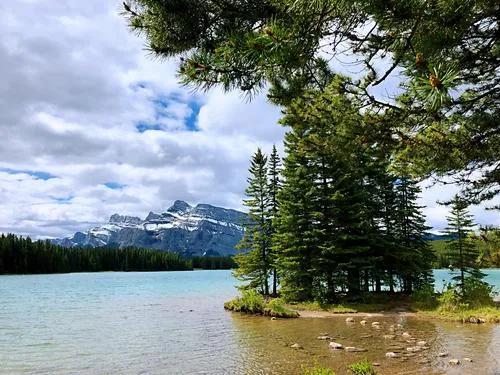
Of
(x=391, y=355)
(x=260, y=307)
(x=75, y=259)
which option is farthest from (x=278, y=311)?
(x=75, y=259)

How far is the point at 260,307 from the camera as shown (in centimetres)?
2703

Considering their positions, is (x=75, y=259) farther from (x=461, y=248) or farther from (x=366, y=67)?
(x=366, y=67)

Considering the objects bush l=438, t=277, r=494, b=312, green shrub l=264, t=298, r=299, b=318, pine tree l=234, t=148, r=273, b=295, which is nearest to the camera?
bush l=438, t=277, r=494, b=312

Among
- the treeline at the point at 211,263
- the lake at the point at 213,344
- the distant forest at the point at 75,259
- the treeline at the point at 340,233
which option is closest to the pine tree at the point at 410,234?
the treeline at the point at 340,233

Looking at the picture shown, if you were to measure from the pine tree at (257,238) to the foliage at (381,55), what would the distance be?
92.1ft

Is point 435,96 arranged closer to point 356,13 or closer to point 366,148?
point 356,13

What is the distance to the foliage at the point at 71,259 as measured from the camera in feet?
342

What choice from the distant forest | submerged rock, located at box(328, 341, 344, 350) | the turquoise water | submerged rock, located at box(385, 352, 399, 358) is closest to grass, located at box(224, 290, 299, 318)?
submerged rock, located at box(328, 341, 344, 350)

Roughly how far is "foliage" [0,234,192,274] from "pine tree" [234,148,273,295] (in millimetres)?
86113

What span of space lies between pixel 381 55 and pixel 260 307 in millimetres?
23182

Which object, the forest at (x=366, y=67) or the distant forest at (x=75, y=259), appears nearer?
the forest at (x=366, y=67)

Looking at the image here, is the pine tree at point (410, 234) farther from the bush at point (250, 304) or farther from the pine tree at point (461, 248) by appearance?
the bush at point (250, 304)

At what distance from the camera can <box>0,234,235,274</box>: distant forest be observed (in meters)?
104

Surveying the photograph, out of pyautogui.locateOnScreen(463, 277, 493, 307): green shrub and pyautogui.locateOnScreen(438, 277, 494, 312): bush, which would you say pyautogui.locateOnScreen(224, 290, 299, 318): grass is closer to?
pyautogui.locateOnScreen(438, 277, 494, 312): bush
